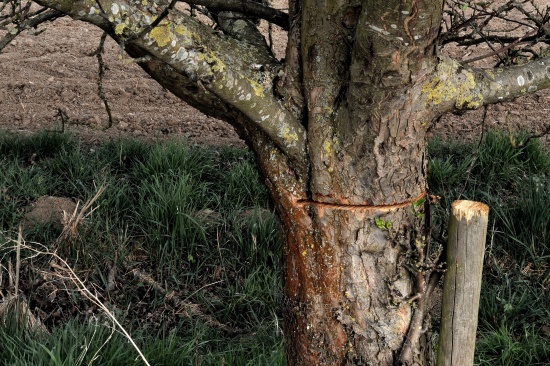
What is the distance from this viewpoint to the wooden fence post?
71.2 inches

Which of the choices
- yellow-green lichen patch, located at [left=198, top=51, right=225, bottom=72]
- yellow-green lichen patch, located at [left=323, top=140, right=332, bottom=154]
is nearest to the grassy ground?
yellow-green lichen patch, located at [left=323, top=140, right=332, bottom=154]

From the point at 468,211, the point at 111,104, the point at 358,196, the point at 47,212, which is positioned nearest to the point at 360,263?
the point at 358,196

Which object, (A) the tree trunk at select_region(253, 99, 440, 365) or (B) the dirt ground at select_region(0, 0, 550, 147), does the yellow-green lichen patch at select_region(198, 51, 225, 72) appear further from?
(B) the dirt ground at select_region(0, 0, 550, 147)

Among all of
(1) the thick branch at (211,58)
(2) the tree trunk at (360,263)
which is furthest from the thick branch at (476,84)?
(1) the thick branch at (211,58)

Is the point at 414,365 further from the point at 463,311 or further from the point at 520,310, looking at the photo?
the point at 520,310

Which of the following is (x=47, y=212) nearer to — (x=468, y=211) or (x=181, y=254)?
(x=181, y=254)

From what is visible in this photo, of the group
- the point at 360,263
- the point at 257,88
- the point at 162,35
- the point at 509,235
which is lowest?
the point at 509,235

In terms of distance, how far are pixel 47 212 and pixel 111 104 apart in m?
1.89

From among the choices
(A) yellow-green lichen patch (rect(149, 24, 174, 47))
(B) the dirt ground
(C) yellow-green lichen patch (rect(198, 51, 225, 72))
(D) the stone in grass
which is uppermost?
(A) yellow-green lichen patch (rect(149, 24, 174, 47))

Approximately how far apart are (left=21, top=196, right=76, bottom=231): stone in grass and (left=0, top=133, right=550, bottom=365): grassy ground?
0.15ft

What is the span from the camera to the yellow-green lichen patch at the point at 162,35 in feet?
5.11

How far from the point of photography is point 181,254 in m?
3.65

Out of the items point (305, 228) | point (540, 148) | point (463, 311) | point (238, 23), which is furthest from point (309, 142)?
point (540, 148)

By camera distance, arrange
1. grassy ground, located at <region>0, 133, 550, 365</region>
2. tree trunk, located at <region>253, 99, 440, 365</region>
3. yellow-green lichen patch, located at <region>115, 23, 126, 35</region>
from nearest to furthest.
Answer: yellow-green lichen patch, located at <region>115, 23, 126, 35</region> → tree trunk, located at <region>253, 99, 440, 365</region> → grassy ground, located at <region>0, 133, 550, 365</region>
